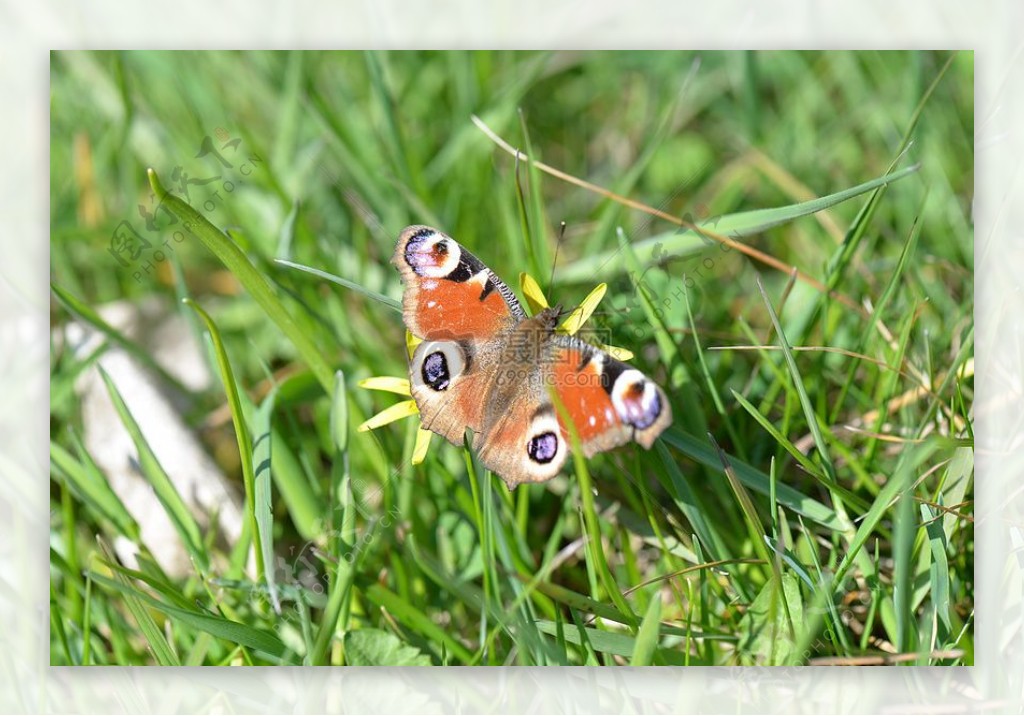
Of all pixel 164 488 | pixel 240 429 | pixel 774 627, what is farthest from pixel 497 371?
pixel 164 488

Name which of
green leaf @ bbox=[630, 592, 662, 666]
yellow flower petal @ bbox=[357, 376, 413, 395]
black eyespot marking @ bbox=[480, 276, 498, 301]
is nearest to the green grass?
green leaf @ bbox=[630, 592, 662, 666]

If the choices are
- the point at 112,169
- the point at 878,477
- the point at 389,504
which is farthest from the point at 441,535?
the point at 112,169

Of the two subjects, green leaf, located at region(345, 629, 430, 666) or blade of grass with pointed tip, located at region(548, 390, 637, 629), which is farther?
green leaf, located at region(345, 629, 430, 666)

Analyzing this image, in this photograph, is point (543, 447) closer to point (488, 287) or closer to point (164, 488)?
point (488, 287)

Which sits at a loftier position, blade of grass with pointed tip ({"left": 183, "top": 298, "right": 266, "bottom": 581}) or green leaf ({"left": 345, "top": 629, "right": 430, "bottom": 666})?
blade of grass with pointed tip ({"left": 183, "top": 298, "right": 266, "bottom": 581})

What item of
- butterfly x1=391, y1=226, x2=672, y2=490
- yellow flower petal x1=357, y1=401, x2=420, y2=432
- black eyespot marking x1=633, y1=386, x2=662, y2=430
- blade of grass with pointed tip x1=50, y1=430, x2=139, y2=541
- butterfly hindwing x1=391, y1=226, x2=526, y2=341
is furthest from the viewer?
blade of grass with pointed tip x1=50, y1=430, x2=139, y2=541

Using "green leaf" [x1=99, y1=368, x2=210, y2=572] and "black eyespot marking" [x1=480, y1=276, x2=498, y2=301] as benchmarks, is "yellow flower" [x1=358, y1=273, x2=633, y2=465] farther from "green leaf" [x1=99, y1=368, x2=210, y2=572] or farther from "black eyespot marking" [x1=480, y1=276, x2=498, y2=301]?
"green leaf" [x1=99, y1=368, x2=210, y2=572]

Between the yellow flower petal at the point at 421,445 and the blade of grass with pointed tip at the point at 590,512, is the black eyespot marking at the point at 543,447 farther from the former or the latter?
the yellow flower petal at the point at 421,445
